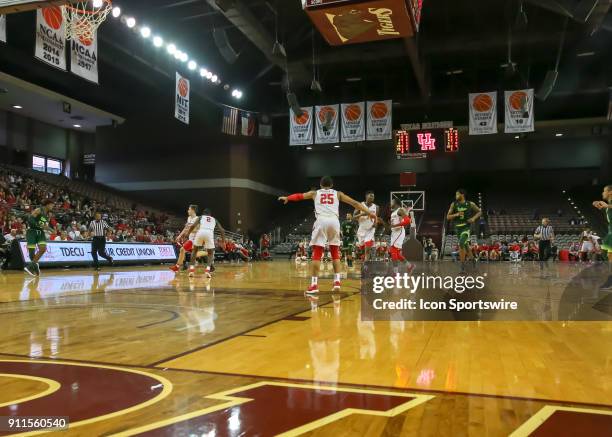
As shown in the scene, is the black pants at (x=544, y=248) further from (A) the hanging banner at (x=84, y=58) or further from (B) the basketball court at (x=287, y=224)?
(A) the hanging banner at (x=84, y=58)

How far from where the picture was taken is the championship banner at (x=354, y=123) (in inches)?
1030

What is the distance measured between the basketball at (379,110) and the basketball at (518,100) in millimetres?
6376

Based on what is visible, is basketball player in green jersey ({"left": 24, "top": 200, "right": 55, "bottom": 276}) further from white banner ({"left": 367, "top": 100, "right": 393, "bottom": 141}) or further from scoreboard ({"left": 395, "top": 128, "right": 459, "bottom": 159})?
scoreboard ({"left": 395, "top": 128, "right": 459, "bottom": 159})

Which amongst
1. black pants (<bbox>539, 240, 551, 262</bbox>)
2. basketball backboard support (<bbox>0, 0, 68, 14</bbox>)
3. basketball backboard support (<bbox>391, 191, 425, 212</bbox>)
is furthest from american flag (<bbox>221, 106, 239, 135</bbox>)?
basketball backboard support (<bbox>0, 0, 68, 14</bbox>)

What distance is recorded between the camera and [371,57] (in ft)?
85.6

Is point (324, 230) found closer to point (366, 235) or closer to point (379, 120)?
point (366, 235)

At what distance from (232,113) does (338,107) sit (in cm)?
606

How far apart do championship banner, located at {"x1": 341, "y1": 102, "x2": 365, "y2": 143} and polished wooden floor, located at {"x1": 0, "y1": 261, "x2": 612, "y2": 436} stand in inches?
824

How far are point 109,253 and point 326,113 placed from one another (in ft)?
44.4

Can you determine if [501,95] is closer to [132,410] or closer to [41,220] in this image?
[41,220]

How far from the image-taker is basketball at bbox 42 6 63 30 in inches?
564

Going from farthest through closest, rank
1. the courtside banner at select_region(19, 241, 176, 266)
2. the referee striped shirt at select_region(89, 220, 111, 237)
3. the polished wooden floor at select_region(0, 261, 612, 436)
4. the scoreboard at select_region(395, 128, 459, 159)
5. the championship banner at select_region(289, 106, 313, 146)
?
the championship banner at select_region(289, 106, 313, 146), the scoreboard at select_region(395, 128, 459, 159), the courtside banner at select_region(19, 241, 176, 266), the referee striped shirt at select_region(89, 220, 111, 237), the polished wooden floor at select_region(0, 261, 612, 436)

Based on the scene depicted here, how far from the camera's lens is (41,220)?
1327 cm

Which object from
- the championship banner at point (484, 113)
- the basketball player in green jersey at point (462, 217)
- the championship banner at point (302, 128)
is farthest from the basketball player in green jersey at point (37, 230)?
the championship banner at point (484, 113)
